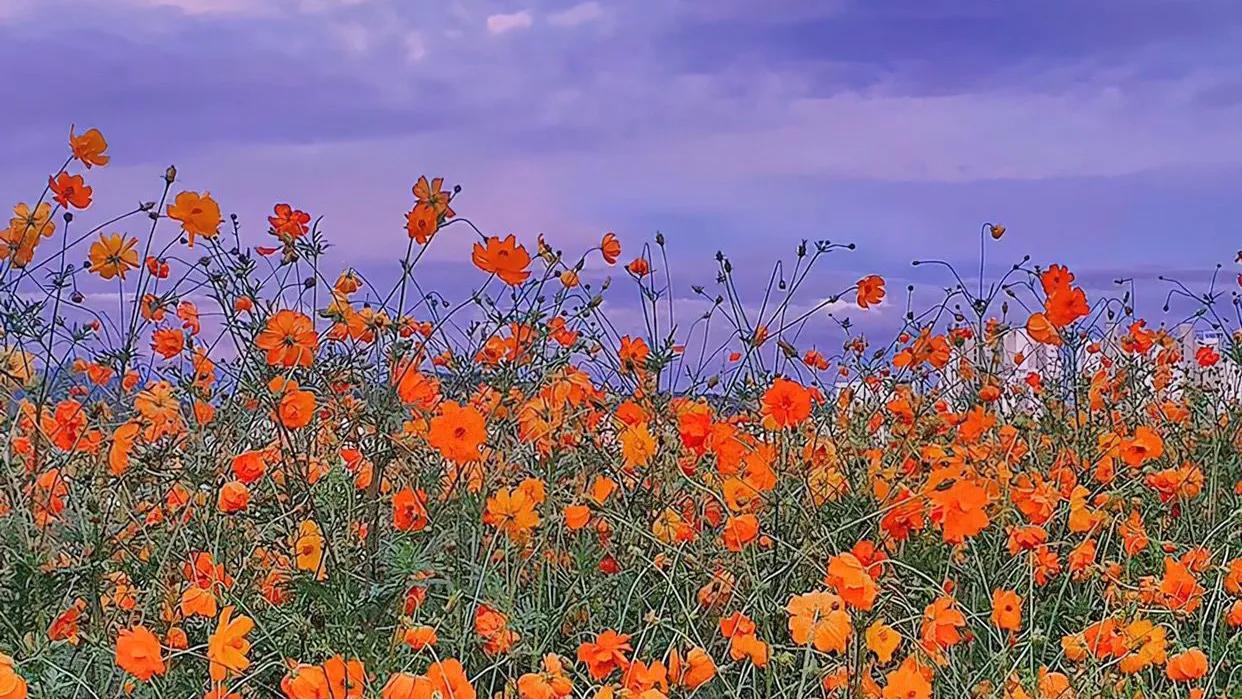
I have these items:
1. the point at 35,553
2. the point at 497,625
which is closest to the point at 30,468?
the point at 35,553

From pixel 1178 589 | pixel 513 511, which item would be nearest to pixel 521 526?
pixel 513 511

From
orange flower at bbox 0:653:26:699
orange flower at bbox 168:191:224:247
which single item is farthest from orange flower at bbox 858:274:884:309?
orange flower at bbox 0:653:26:699

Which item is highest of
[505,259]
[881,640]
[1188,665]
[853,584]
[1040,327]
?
[505,259]

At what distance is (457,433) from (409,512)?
0.28m

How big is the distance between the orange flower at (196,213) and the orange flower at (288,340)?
19 cm

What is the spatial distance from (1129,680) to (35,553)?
5.91ft

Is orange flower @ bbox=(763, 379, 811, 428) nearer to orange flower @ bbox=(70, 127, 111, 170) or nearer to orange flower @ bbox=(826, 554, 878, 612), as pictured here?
orange flower @ bbox=(826, 554, 878, 612)

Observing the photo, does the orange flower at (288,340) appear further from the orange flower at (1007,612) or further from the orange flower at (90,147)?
the orange flower at (1007,612)

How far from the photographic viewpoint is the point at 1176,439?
3.83 metres

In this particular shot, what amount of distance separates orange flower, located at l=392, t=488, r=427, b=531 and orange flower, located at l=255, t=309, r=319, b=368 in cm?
26

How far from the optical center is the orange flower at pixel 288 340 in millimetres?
2162

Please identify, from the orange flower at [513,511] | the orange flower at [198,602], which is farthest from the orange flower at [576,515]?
the orange flower at [198,602]

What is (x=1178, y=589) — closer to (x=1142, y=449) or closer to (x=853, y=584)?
(x=1142, y=449)

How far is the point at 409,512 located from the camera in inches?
87.4
